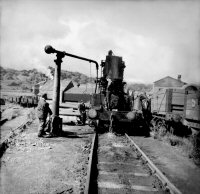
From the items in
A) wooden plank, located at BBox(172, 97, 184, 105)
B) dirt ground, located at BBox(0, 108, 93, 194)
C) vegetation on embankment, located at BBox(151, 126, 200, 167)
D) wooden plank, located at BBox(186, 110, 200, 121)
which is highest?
wooden plank, located at BBox(172, 97, 184, 105)

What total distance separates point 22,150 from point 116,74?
633cm

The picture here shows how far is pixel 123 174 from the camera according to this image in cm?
529

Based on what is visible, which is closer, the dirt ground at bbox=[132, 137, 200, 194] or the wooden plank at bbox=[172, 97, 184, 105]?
the dirt ground at bbox=[132, 137, 200, 194]

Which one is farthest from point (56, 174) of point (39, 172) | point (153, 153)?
point (153, 153)

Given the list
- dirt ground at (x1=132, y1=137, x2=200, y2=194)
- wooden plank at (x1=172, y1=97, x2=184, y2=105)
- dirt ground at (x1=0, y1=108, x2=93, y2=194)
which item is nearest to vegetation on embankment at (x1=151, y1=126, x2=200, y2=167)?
dirt ground at (x1=132, y1=137, x2=200, y2=194)

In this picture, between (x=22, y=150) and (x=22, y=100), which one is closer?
(x=22, y=150)

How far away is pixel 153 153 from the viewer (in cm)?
746

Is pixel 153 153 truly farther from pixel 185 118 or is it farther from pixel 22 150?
pixel 22 150

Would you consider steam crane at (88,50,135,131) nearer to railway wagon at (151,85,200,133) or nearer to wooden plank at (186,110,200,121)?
railway wagon at (151,85,200,133)

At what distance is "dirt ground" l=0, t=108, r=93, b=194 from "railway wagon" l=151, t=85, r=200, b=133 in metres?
3.93

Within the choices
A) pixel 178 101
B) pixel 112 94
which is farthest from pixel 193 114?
pixel 112 94

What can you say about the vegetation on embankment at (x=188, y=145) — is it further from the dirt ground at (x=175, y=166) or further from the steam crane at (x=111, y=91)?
the steam crane at (x=111, y=91)

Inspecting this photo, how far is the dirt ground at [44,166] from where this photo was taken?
442cm

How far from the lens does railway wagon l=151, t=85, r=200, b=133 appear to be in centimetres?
761
